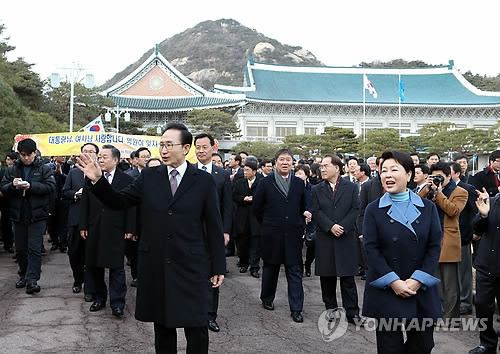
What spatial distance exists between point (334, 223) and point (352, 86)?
132ft

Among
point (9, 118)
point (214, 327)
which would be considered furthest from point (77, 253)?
point (9, 118)

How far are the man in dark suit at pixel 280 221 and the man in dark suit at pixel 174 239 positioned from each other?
7.74 ft

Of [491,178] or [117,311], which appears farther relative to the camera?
[491,178]

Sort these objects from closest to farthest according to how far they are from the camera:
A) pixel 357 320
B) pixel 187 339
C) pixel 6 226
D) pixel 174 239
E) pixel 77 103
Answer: pixel 174 239, pixel 187 339, pixel 357 320, pixel 6 226, pixel 77 103

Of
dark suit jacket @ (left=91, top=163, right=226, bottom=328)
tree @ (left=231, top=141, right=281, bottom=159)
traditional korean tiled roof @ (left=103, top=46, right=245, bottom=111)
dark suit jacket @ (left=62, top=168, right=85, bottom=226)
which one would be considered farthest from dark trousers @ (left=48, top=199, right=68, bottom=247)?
traditional korean tiled roof @ (left=103, top=46, right=245, bottom=111)

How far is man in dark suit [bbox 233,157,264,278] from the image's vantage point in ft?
27.6

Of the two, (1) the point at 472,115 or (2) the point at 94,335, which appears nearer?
(2) the point at 94,335

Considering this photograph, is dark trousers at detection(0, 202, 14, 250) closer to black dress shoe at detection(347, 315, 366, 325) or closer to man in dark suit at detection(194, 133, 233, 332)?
man in dark suit at detection(194, 133, 233, 332)

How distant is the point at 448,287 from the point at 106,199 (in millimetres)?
3896

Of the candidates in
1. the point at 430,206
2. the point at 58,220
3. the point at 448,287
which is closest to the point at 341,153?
the point at 58,220

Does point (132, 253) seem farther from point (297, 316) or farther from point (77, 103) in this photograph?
point (77, 103)

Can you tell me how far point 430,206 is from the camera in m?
3.41

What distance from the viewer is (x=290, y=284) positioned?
5.59 meters

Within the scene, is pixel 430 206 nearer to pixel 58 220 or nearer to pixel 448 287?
pixel 448 287
